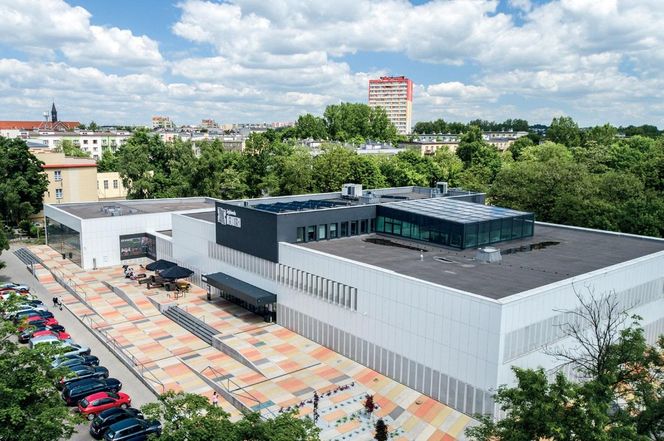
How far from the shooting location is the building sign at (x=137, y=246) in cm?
5872

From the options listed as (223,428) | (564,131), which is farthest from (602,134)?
(223,428)

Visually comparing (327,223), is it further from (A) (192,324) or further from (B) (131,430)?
(B) (131,430)

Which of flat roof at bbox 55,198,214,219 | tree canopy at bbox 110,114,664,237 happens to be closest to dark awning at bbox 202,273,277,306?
flat roof at bbox 55,198,214,219

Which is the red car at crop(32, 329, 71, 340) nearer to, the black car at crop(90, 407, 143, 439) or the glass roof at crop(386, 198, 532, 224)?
the black car at crop(90, 407, 143, 439)

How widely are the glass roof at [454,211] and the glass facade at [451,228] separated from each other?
42 centimetres

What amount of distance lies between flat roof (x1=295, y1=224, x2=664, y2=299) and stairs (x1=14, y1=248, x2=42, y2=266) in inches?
1488

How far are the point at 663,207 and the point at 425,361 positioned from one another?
35975mm

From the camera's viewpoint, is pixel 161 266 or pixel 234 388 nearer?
pixel 234 388

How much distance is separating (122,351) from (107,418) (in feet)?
33.4

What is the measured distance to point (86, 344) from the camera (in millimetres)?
37594

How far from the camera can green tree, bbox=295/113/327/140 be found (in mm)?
173750

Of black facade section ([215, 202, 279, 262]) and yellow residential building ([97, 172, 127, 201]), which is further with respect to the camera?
yellow residential building ([97, 172, 127, 201])

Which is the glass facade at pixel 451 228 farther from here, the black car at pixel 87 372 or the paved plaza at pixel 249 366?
the black car at pixel 87 372

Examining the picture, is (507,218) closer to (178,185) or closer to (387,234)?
(387,234)
